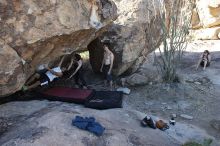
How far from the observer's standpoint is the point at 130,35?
11.9 metres

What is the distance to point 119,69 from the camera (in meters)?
12.0

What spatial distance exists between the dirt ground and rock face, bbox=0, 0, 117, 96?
89 centimetres

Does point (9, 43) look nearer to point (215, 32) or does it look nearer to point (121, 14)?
point (121, 14)

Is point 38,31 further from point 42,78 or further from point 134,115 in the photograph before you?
point 134,115

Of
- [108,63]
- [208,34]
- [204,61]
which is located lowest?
[208,34]

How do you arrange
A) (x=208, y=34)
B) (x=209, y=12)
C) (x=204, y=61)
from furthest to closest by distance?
(x=209, y=12) < (x=208, y=34) < (x=204, y=61)

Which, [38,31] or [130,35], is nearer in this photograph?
[38,31]

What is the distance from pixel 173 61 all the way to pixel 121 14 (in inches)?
86.7

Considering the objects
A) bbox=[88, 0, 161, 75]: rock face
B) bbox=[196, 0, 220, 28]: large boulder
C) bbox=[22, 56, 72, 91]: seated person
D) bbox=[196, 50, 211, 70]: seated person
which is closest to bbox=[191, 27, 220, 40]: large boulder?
bbox=[196, 0, 220, 28]: large boulder

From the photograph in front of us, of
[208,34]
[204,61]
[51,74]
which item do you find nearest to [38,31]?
[51,74]

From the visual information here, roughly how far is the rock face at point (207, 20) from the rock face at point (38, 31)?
35.4 ft

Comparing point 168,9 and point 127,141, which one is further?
point 168,9

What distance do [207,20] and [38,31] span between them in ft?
43.0

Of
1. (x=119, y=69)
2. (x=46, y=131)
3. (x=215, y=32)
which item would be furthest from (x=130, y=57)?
(x=215, y=32)
